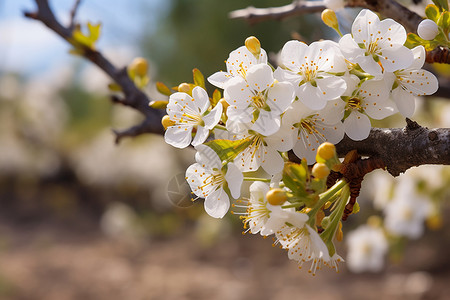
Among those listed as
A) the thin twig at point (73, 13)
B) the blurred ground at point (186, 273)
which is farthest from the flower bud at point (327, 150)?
the blurred ground at point (186, 273)

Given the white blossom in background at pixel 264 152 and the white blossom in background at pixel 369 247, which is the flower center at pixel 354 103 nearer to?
the white blossom in background at pixel 264 152

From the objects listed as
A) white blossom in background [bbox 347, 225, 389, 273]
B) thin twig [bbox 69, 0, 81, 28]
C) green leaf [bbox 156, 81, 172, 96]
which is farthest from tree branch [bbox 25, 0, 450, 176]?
white blossom in background [bbox 347, 225, 389, 273]

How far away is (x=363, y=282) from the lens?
91.6 inches

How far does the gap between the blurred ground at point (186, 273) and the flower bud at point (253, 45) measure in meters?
1.99

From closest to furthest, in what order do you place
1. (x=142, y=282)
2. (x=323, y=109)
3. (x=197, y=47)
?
(x=323, y=109) < (x=142, y=282) < (x=197, y=47)

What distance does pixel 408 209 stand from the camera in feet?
4.39

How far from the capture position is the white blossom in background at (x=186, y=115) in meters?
0.41

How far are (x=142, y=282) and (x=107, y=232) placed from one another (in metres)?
1.28

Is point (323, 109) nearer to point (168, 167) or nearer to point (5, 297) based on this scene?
point (5, 297)

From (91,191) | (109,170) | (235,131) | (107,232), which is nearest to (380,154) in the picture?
(235,131)

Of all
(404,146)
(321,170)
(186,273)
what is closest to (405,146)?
(404,146)

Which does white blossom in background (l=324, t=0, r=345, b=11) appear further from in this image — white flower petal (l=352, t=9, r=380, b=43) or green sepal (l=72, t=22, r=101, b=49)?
green sepal (l=72, t=22, r=101, b=49)

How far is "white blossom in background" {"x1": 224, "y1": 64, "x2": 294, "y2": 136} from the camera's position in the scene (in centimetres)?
36

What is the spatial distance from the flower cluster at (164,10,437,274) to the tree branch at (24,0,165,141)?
1.08 ft
